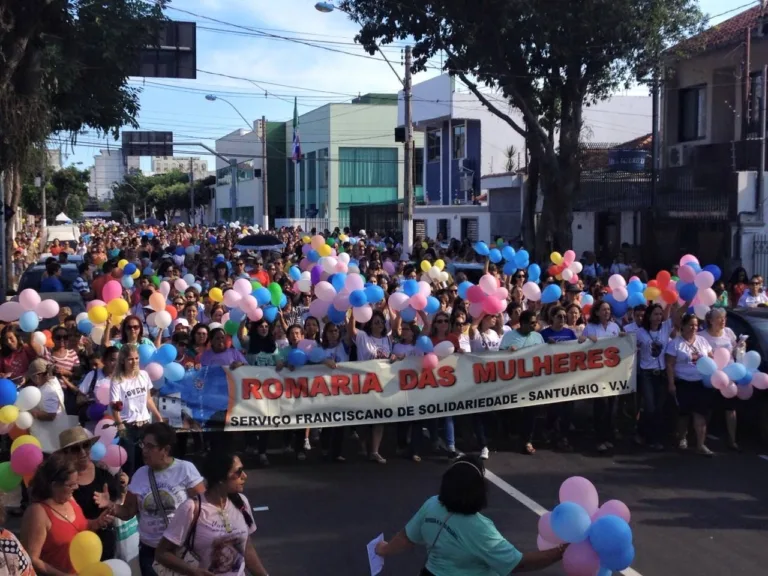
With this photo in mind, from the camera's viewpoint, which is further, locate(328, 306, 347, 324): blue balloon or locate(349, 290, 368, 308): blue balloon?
A: locate(328, 306, 347, 324): blue balloon

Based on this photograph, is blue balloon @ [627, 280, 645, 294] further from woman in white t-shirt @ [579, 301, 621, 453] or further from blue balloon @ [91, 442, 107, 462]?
blue balloon @ [91, 442, 107, 462]

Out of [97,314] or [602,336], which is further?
[602,336]

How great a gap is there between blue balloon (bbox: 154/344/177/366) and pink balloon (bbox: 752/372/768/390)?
566cm

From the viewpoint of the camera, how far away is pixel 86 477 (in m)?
4.43

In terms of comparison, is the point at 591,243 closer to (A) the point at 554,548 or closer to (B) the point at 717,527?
(B) the point at 717,527

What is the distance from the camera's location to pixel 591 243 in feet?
93.8

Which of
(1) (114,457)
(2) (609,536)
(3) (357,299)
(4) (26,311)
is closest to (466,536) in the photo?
(2) (609,536)

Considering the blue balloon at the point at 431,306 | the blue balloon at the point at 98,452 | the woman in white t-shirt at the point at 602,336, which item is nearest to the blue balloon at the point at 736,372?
A: the woman in white t-shirt at the point at 602,336

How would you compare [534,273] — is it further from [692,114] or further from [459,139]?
[459,139]

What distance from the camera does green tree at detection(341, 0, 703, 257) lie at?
19266 millimetres

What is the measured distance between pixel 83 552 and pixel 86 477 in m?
0.52

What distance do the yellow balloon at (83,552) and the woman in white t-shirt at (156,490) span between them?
57 cm

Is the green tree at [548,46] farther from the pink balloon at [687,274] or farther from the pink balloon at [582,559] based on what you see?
the pink balloon at [582,559]

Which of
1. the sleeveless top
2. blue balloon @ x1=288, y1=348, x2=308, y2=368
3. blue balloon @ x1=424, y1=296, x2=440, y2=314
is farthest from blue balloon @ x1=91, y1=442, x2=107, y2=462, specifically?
blue balloon @ x1=424, y1=296, x2=440, y2=314
